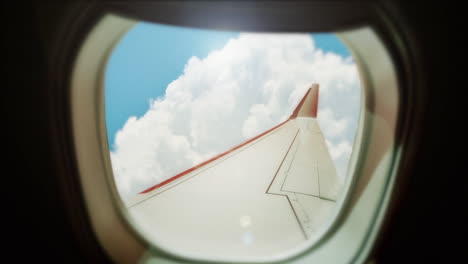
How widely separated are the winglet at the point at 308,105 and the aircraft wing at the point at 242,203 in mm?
2226

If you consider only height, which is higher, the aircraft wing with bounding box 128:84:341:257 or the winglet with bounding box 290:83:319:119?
the winglet with bounding box 290:83:319:119

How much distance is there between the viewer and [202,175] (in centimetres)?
203

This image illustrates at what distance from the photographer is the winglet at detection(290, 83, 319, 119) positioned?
4604 mm

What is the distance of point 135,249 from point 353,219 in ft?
3.17

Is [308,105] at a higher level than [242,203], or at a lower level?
higher

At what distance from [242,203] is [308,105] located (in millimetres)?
3855

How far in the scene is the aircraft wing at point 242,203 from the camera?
1090mm

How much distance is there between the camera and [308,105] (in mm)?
4719

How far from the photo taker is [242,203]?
4.78ft

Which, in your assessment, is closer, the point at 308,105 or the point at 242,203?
the point at 242,203

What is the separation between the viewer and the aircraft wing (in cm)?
109

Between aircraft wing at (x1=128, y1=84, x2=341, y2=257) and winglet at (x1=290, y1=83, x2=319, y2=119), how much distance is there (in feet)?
7.30

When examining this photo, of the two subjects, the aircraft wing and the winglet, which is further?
the winglet

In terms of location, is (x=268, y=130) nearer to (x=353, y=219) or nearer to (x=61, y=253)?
(x=353, y=219)
